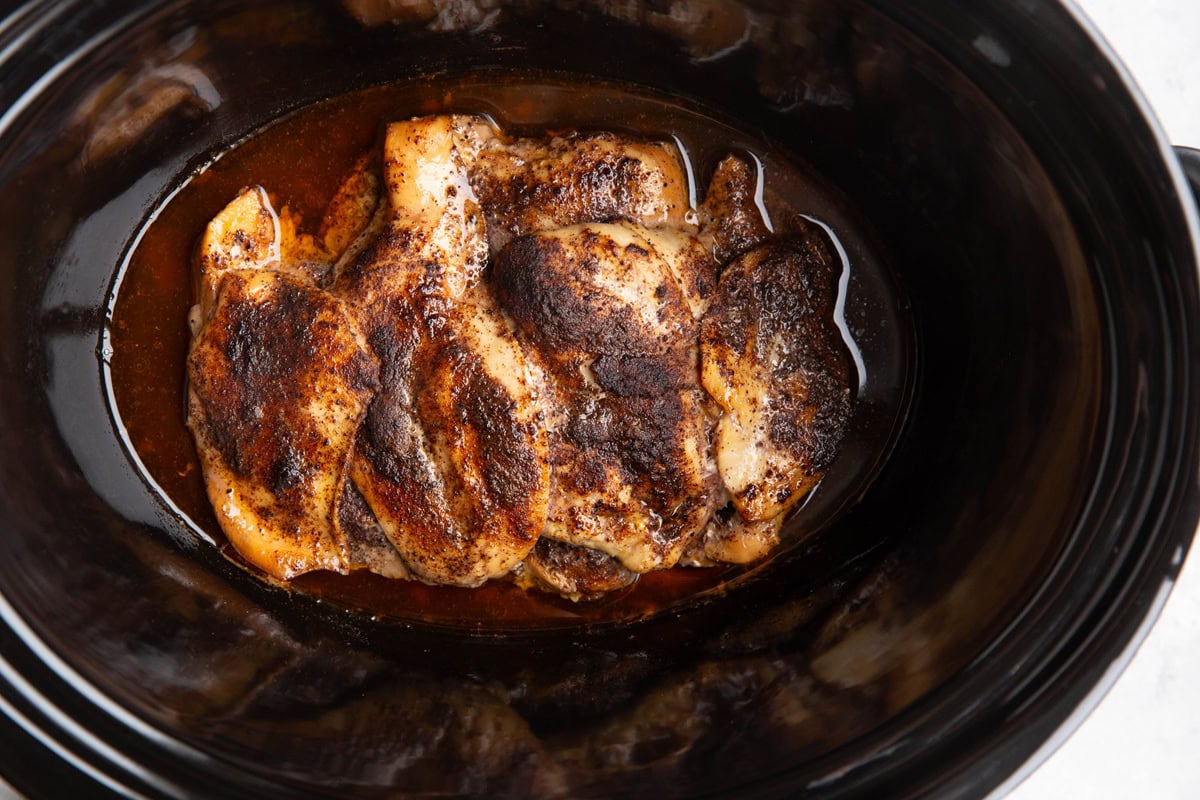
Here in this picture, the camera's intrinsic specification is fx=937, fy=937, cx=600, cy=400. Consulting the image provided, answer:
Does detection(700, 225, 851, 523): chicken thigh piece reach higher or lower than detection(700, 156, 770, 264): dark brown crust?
lower

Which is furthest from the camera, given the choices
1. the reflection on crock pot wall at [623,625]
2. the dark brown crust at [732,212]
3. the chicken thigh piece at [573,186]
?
the dark brown crust at [732,212]

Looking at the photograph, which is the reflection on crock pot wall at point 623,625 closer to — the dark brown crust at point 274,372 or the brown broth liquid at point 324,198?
the brown broth liquid at point 324,198

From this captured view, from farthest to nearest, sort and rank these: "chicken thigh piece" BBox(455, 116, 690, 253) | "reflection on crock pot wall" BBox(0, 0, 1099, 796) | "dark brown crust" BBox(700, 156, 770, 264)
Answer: "dark brown crust" BBox(700, 156, 770, 264) → "chicken thigh piece" BBox(455, 116, 690, 253) → "reflection on crock pot wall" BBox(0, 0, 1099, 796)

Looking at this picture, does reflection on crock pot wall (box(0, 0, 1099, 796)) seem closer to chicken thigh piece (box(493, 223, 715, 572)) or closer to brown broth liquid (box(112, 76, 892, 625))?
brown broth liquid (box(112, 76, 892, 625))

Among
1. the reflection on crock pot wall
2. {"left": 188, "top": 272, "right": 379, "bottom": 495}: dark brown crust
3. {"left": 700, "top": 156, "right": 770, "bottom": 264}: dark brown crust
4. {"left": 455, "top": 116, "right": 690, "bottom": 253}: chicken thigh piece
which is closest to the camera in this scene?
the reflection on crock pot wall

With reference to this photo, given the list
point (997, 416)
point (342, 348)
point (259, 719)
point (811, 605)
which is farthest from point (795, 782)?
point (342, 348)

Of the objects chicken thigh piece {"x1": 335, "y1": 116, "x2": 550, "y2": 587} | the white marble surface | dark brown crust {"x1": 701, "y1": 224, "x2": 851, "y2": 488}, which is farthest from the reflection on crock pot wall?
the white marble surface

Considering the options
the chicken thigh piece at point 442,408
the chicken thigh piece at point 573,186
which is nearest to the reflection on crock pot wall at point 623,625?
the chicken thigh piece at point 573,186

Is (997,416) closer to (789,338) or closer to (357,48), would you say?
(789,338)
